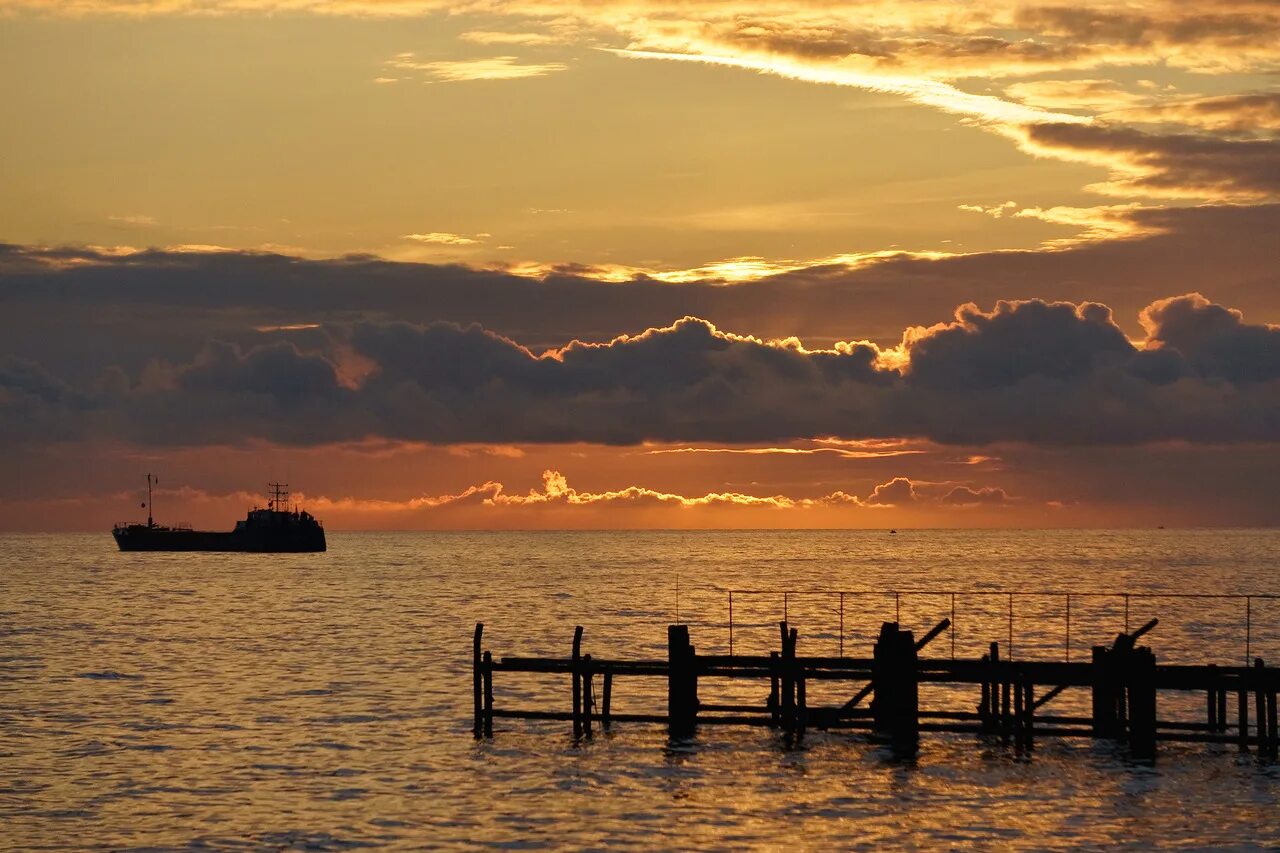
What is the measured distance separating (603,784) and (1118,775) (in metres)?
14.0

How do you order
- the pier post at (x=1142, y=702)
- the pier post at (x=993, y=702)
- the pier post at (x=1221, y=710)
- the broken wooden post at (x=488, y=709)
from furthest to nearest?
the broken wooden post at (x=488, y=709) < the pier post at (x=1221, y=710) < the pier post at (x=993, y=702) < the pier post at (x=1142, y=702)

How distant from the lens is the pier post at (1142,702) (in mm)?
44031

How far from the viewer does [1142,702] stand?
146 ft

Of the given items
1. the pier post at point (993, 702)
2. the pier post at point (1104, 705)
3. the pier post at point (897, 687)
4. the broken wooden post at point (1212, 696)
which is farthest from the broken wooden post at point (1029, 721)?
the broken wooden post at point (1212, 696)

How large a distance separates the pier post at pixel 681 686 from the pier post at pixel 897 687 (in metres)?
5.48

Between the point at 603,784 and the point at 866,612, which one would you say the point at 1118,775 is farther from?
the point at 866,612

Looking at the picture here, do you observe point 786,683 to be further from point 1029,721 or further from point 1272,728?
point 1272,728

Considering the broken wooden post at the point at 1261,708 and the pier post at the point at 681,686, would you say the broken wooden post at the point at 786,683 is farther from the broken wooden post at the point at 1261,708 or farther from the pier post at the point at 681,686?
the broken wooden post at the point at 1261,708

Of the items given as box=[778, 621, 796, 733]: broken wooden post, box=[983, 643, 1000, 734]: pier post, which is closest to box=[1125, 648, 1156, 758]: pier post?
box=[983, 643, 1000, 734]: pier post

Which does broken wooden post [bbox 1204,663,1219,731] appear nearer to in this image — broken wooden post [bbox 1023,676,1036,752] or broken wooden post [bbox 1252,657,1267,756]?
broken wooden post [bbox 1252,657,1267,756]

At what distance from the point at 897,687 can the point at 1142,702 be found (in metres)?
6.88

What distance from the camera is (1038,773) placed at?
43.4 meters

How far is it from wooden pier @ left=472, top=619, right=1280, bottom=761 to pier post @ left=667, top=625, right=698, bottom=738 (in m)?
0.03

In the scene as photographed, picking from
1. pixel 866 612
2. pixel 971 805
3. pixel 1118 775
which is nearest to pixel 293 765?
pixel 971 805
